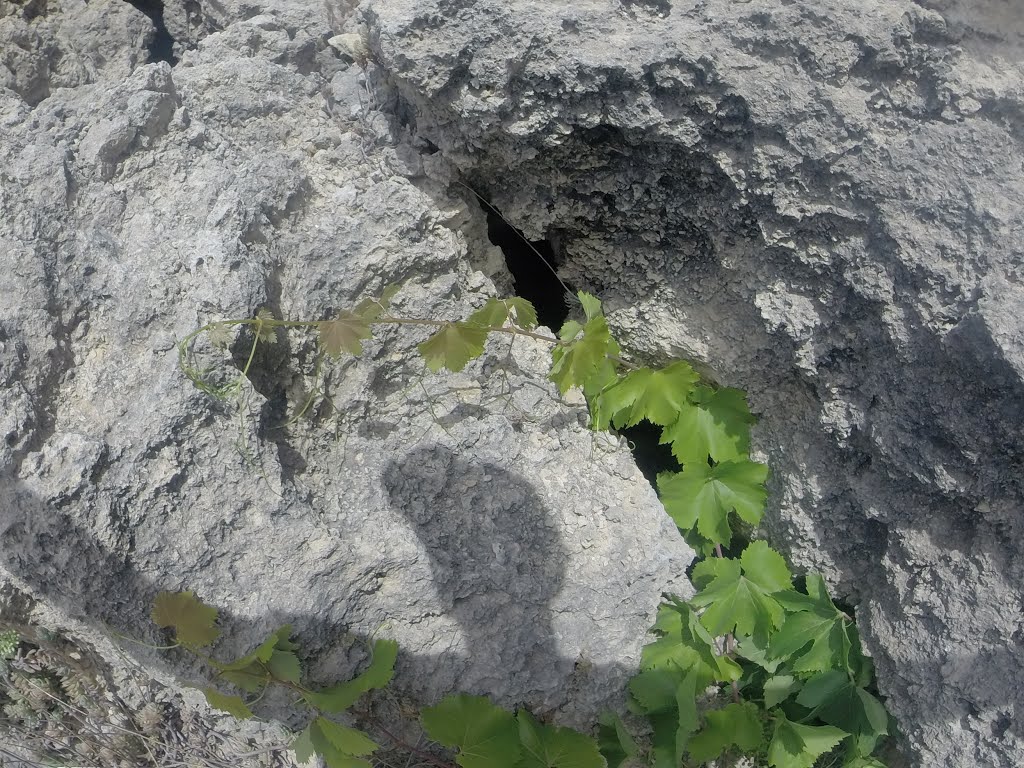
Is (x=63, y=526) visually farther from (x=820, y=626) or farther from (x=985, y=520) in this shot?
(x=985, y=520)

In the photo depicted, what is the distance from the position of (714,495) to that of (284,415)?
1050 millimetres

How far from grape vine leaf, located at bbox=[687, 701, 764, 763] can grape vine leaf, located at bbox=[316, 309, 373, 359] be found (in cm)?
122

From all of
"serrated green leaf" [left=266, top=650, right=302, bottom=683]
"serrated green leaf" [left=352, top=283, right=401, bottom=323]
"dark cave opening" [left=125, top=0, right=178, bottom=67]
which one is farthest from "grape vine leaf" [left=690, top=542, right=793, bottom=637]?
"dark cave opening" [left=125, top=0, right=178, bottom=67]

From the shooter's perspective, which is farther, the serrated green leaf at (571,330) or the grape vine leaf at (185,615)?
the serrated green leaf at (571,330)

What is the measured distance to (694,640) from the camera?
63.9 inches

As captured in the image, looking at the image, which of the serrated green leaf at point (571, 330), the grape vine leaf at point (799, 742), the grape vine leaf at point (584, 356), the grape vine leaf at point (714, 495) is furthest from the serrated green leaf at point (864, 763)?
the serrated green leaf at point (571, 330)

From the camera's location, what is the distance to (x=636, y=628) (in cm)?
163

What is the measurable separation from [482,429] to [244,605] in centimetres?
63

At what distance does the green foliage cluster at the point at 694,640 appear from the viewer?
4.77 ft

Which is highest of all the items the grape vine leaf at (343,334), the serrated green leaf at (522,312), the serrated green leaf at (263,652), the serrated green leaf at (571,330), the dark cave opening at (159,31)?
the dark cave opening at (159,31)

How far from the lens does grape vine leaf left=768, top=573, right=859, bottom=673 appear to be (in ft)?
5.43

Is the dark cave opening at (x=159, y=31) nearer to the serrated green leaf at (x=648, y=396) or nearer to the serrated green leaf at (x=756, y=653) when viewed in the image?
the serrated green leaf at (x=648, y=396)

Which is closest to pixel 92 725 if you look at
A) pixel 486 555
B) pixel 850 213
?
pixel 486 555

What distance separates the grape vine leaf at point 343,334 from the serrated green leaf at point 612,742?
1.03m
